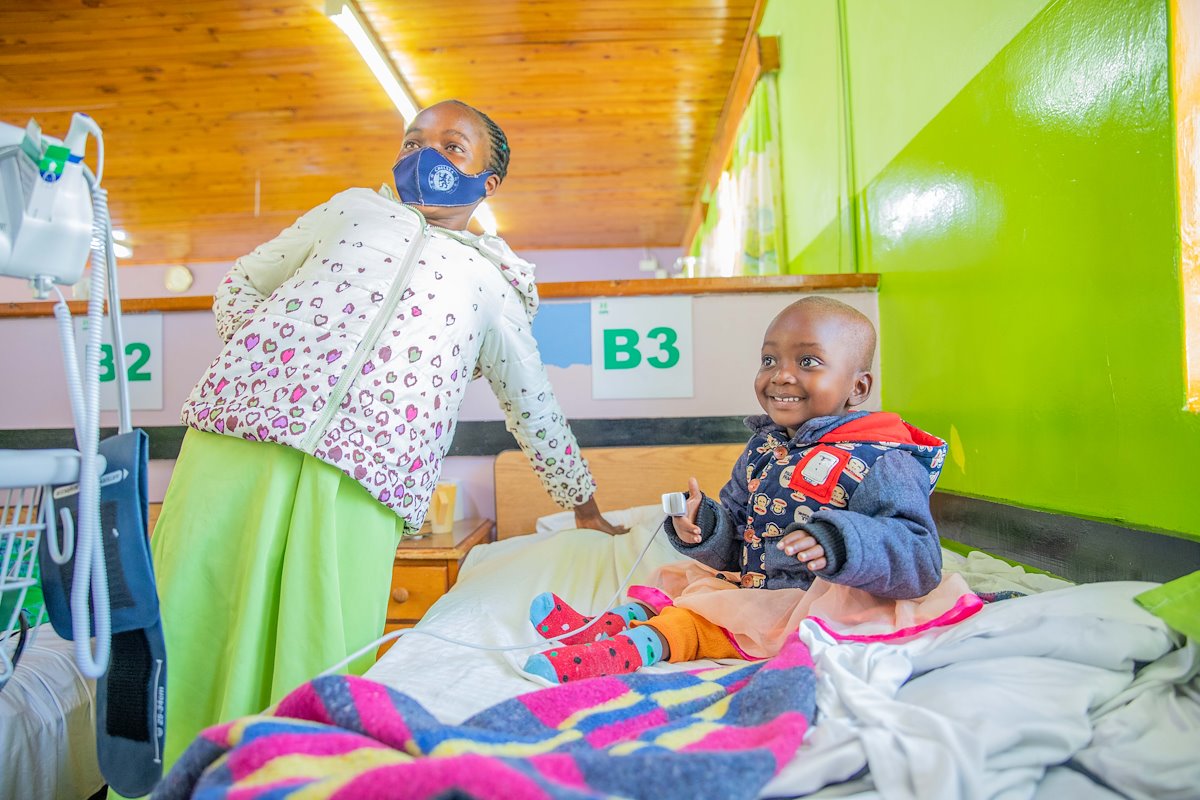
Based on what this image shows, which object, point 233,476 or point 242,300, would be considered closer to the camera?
point 233,476

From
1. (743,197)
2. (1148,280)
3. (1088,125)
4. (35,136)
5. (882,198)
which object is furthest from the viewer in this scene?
(743,197)

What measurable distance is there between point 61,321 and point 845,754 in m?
0.80

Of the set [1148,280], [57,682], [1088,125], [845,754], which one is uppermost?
[1088,125]

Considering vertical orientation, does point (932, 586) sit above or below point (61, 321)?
below

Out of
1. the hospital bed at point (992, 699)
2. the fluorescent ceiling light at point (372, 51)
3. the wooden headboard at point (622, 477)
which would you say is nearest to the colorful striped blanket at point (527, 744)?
the hospital bed at point (992, 699)

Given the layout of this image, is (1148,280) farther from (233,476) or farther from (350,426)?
(233,476)

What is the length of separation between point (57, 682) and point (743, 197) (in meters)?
3.13

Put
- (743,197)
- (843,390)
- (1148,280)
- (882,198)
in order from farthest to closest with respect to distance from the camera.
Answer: (743,197) < (882,198) < (843,390) < (1148,280)

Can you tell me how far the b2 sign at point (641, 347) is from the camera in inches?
83.8

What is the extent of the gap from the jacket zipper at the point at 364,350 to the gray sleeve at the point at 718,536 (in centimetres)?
68

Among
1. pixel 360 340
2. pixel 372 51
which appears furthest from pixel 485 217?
pixel 360 340

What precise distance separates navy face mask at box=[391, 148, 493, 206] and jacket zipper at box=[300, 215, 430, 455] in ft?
0.66

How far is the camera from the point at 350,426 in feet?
3.51

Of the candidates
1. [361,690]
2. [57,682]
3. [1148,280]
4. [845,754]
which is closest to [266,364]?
[361,690]
